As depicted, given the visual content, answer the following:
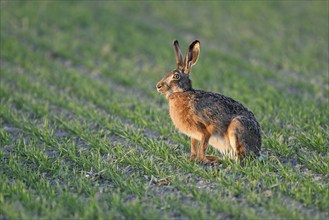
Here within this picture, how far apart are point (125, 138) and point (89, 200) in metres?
2.30

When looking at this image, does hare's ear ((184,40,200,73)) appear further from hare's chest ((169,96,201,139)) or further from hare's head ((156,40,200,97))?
hare's chest ((169,96,201,139))

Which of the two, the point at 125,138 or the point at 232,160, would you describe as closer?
the point at 232,160

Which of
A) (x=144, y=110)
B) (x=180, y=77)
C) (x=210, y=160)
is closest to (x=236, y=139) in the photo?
(x=210, y=160)

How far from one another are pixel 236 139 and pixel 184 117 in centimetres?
68

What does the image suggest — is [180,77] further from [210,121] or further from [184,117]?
[210,121]

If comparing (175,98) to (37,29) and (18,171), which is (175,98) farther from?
(37,29)

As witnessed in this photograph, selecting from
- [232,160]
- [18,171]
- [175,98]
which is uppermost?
[175,98]

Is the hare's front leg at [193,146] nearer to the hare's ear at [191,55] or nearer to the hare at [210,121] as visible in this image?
the hare at [210,121]

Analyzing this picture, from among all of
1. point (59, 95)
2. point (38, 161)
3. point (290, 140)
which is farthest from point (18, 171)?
point (59, 95)

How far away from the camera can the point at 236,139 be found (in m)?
6.36

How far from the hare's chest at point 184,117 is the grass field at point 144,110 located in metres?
0.32

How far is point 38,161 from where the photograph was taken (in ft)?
22.1

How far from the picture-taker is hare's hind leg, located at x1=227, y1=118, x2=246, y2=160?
20.9 ft

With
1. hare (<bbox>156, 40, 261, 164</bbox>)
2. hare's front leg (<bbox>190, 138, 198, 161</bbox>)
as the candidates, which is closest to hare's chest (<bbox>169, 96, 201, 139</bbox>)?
hare (<bbox>156, 40, 261, 164</bbox>)
